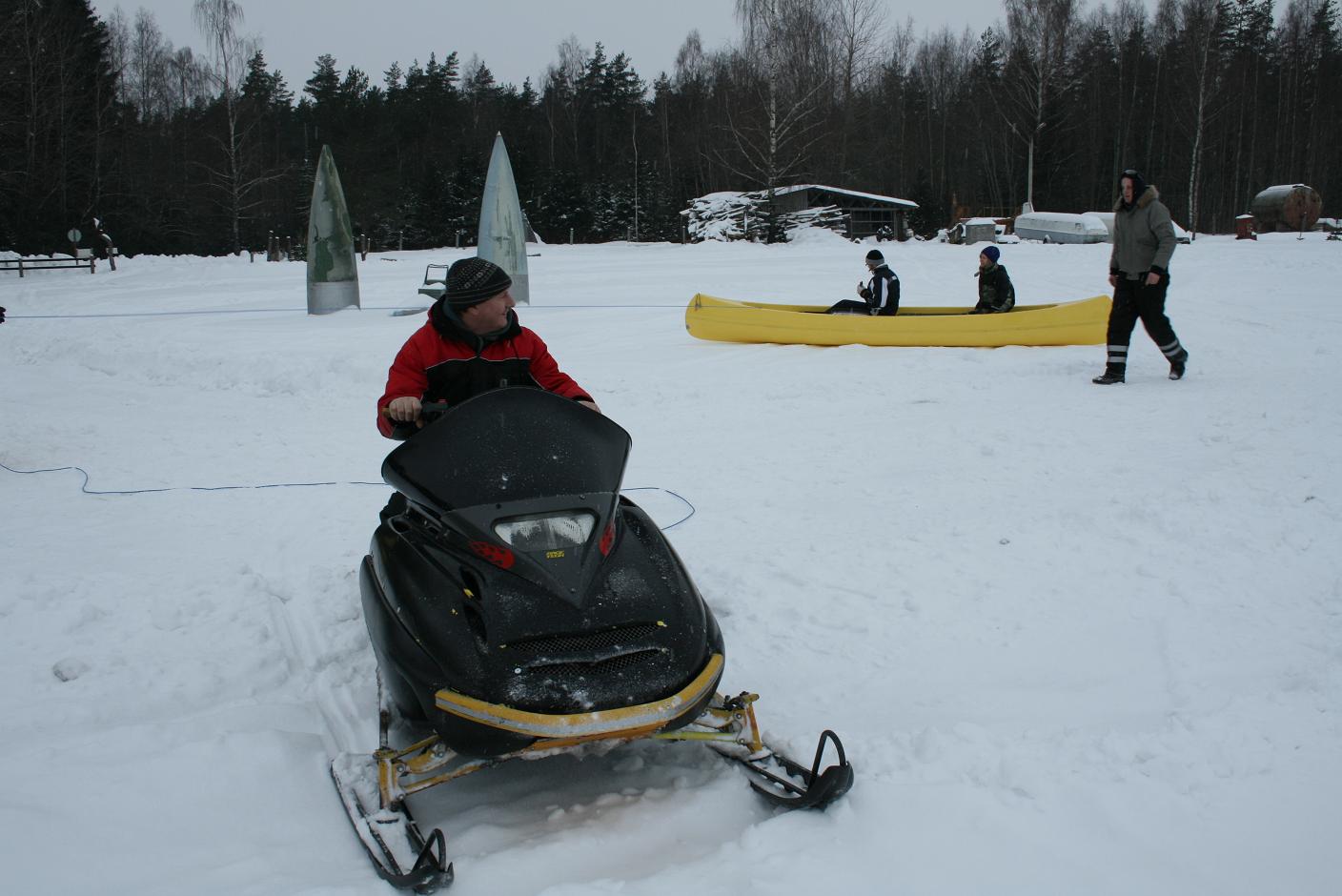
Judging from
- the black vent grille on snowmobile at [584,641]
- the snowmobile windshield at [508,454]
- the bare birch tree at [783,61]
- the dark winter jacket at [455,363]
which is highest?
the bare birch tree at [783,61]

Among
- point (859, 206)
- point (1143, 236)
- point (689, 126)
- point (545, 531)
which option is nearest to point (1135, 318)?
point (1143, 236)

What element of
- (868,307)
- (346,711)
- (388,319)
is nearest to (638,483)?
(346,711)

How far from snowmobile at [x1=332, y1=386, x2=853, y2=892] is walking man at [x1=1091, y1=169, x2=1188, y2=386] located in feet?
20.7

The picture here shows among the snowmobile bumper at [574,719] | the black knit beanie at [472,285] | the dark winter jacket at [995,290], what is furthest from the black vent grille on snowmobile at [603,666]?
the dark winter jacket at [995,290]

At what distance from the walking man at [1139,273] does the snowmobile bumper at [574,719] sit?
266 inches

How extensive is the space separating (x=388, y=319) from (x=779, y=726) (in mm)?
12857

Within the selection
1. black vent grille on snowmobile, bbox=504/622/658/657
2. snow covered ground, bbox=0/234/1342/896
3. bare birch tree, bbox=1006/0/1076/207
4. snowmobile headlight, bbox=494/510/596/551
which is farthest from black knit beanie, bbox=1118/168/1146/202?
bare birch tree, bbox=1006/0/1076/207

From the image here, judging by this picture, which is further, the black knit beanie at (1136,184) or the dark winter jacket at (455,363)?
the black knit beanie at (1136,184)

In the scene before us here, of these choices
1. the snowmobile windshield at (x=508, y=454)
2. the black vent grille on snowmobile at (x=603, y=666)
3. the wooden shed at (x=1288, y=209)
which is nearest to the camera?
the black vent grille on snowmobile at (x=603, y=666)

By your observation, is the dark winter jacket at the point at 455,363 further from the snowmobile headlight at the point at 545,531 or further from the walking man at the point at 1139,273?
the walking man at the point at 1139,273

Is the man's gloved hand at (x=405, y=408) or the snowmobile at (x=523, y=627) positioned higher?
the man's gloved hand at (x=405, y=408)

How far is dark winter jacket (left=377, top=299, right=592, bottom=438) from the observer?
347cm

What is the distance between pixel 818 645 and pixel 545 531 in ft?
4.65

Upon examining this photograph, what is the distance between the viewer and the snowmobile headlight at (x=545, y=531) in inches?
106
